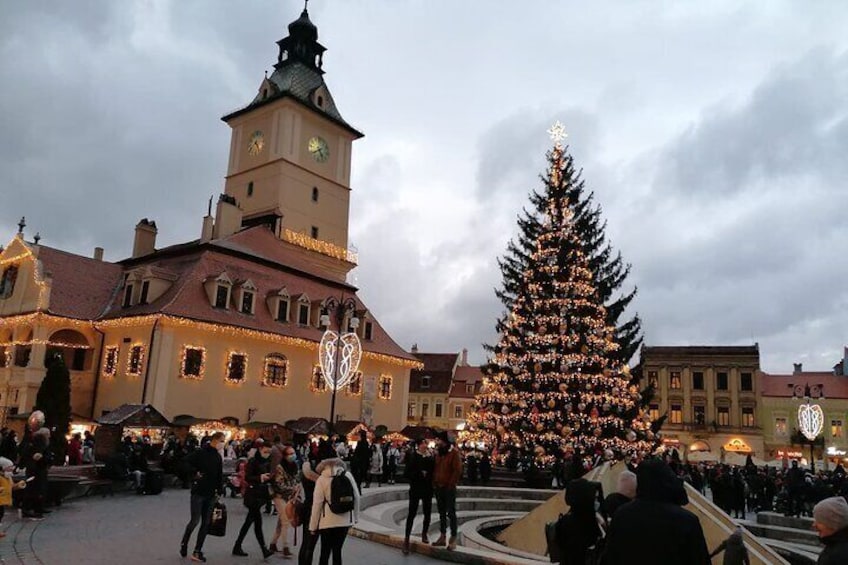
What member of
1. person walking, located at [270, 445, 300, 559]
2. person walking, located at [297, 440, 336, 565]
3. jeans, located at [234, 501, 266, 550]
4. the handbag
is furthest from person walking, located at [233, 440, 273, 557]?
person walking, located at [297, 440, 336, 565]

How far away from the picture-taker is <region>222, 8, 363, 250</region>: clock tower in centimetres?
5178

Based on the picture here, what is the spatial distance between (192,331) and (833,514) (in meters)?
30.3

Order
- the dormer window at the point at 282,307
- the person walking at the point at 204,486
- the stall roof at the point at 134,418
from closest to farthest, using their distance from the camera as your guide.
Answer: the person walking at the point at 204,486
the stall roof at the point at 134,418
the dormer window at the point at 282,307

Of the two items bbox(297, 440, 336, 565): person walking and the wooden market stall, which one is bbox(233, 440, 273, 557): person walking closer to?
bbox(297, 440, 336, 565): person walking

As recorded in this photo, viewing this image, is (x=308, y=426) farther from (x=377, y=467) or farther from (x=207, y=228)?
(x=207, y=228)

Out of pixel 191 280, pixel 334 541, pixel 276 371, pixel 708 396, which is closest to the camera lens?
pixel 334 541

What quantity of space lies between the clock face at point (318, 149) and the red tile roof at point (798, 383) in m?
43.3

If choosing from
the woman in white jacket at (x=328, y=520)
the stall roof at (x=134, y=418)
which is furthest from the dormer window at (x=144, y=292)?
the woman in white jacket at (x=328, y=520)

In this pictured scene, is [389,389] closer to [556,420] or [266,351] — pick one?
[266,351]

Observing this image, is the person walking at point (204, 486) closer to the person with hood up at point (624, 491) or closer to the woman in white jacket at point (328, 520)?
the woman in white jacket at point (328, 520)

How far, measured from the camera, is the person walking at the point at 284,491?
10297mm

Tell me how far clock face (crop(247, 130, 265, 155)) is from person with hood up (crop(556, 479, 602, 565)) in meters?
50.4

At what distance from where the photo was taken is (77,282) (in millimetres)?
35188

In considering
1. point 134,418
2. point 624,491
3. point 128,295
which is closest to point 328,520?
point 624,491
